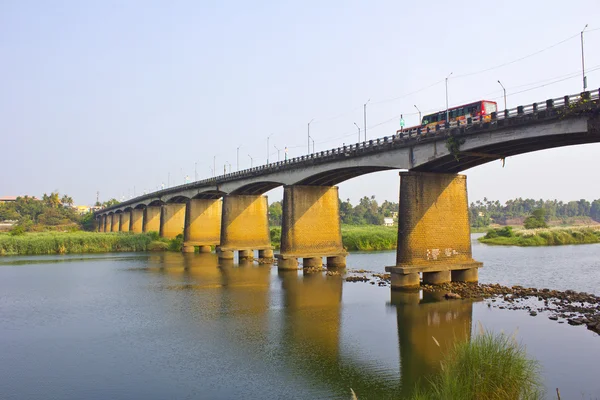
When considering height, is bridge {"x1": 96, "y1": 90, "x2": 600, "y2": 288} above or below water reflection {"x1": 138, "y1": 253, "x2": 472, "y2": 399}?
above

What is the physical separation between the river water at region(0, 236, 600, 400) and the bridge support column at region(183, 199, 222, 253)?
33050 mm

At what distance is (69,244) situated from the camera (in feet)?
236

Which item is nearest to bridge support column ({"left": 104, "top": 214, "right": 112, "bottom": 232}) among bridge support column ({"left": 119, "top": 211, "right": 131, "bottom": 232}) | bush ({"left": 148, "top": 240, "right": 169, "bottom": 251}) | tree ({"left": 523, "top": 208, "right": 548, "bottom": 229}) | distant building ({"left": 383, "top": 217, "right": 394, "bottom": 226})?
bridge support column ({"left": 119, "top": 211, "right": 131, "bottom": 232})

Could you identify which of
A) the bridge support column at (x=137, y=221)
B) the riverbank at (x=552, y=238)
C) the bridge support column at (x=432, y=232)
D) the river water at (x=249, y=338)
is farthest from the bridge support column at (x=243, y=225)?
the bridge support column at (x=137, y=221)

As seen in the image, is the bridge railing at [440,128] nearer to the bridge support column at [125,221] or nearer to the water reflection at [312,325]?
the water reflection at [312,325]

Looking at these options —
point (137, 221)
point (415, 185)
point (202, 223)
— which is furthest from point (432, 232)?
point (137, 221)

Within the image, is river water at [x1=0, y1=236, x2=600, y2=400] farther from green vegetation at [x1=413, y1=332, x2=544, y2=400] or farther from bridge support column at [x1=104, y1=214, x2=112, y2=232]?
bridge support column at [x1=104, y1=214, x2=112, y2=232]

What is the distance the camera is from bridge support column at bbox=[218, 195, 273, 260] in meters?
60.9

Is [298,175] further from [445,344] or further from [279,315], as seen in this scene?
[445,344]

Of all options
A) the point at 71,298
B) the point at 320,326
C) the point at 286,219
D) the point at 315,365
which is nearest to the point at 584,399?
the point at 315,365

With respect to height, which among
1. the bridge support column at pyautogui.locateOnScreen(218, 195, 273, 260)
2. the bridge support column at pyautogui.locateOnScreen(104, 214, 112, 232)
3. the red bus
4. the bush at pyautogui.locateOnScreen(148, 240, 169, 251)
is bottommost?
the bush at pyautogui.locateOnScreen(148, 240, 169, 251)

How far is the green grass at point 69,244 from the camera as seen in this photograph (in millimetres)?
67688

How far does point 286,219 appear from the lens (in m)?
47.2

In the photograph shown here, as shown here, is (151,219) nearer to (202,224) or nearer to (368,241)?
(202,224)
